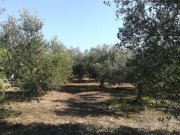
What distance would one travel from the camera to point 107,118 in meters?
23.7

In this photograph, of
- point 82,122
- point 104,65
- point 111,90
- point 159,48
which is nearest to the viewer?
point 159,48

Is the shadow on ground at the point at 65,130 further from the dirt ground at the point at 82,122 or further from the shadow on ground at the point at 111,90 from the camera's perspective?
the shadow on ground at the point at 111,90

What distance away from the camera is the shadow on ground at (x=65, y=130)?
19.2 metres

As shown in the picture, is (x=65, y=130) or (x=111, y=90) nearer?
(x=65, y=130)

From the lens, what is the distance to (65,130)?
19609mm

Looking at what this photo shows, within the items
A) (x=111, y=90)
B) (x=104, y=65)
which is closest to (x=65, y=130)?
(x=111, y=90)

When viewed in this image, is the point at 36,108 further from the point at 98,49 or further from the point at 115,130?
the point at 98,49

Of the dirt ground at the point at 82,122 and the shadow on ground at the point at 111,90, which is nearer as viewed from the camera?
the dirt ground at the point at 82,122

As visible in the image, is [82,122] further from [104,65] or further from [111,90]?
[104,65]

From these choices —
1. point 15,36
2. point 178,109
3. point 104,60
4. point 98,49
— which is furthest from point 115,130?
point 98,49

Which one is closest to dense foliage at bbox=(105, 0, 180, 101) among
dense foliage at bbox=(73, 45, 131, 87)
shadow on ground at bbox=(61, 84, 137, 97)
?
dense foliage at bbox=(73, 45, 131, 87)

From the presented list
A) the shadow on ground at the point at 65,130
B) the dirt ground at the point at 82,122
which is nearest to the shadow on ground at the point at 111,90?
the dirt ground at the point at 82,122

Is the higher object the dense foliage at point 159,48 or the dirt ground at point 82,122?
the dense foliage at point 159,48

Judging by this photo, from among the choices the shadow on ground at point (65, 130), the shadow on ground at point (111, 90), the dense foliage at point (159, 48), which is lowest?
the shadow on ground at point (65, 130)
